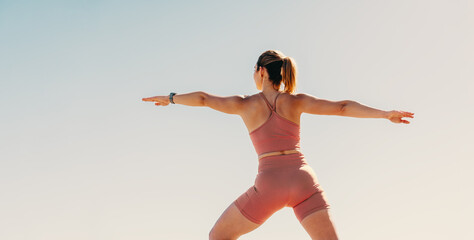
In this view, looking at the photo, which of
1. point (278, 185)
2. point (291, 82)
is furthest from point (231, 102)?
point (278, 185)

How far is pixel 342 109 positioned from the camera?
17.9 feet

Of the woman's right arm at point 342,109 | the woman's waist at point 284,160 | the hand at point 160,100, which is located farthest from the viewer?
the hand at point 160,100

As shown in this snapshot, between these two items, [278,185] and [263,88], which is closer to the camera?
[278,185]

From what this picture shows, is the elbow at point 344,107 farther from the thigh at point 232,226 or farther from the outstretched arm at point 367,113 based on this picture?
the thigh at point 232,226

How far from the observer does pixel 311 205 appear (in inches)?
202

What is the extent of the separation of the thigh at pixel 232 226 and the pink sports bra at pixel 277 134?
2.36 feet

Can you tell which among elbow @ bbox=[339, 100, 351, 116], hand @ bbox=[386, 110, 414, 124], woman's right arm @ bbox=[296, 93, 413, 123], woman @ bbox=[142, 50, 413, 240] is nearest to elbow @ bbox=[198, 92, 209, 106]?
woman @ bbox=[142, 50, 413, 240]

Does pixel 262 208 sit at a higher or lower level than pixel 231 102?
lower

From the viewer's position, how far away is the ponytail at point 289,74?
552 cm

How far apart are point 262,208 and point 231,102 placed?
3.76 ft

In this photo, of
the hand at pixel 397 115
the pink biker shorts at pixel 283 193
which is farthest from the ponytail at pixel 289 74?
the hand at pixel 397 115

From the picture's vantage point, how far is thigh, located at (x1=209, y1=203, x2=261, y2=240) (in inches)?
205

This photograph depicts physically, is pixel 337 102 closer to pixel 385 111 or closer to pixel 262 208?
pixel 385 111

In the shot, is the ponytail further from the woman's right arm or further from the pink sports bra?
the pink sports bra
